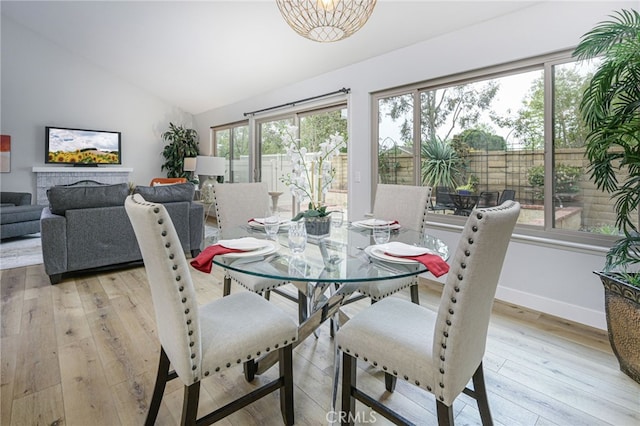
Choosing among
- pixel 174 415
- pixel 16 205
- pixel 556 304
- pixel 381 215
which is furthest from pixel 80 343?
pixel 16 205

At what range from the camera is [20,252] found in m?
4.31

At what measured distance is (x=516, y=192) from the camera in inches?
112

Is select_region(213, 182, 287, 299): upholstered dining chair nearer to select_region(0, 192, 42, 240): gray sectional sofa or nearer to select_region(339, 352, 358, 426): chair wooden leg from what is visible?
select_region(339, 352, 358, 426): chair wooden leg

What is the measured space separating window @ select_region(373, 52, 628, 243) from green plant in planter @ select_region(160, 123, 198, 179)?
16.5 ft

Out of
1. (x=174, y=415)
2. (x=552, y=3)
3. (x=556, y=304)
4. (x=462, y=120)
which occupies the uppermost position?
(x=552, y=3)

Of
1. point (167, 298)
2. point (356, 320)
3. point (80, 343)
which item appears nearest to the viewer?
point (167, 298)

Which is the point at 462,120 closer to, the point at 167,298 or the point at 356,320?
the point at 356,320

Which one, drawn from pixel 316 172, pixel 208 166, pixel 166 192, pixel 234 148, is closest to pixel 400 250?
pixel 316 172

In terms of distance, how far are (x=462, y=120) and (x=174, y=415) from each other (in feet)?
10.3

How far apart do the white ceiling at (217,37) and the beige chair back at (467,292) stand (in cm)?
250

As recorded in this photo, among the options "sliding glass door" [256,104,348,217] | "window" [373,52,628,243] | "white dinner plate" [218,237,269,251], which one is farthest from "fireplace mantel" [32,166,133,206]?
"white dinner plate" [218,237,269,251]

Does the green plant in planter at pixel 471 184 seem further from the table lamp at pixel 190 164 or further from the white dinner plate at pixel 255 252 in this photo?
the table lamp at pixel 190 164

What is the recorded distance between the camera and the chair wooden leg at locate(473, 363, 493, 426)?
1.32m

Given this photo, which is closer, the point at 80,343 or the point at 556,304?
the point at 80,343
